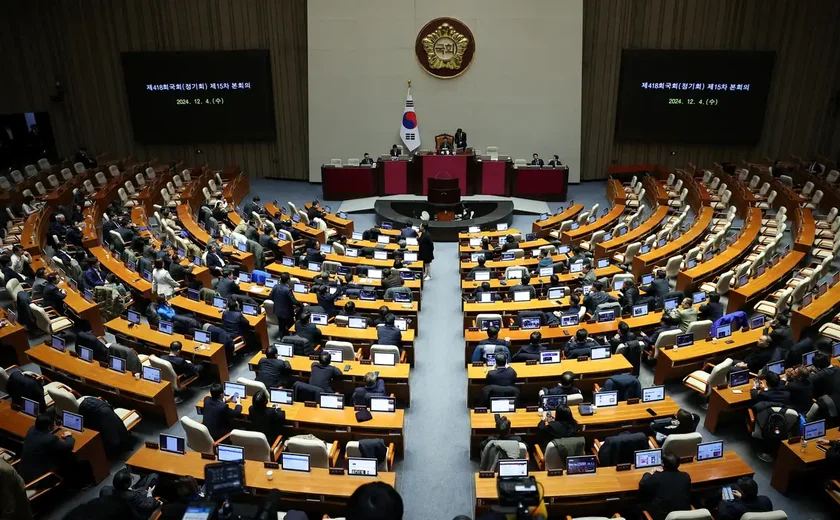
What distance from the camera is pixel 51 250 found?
618 inches

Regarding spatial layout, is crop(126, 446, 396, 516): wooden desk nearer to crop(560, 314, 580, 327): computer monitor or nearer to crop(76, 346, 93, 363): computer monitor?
crop(76, 346, 93, 363): computer monitor

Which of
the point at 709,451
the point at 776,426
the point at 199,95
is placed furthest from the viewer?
the point at 199,95

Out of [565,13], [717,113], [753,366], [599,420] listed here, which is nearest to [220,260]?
[599,420]

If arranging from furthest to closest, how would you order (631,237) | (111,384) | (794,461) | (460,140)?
1. (460,140)
2. (631,237)
3. (111,384)
4. (794,461)

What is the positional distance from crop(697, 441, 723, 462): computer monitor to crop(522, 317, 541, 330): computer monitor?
3.78 m

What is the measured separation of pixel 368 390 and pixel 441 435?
1.36m

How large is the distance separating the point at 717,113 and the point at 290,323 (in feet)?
58.3

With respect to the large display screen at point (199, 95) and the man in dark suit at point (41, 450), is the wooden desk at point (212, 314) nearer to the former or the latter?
the man in dark suit at point (41, 450)

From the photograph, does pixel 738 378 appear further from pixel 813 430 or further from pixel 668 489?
pixel 668 489

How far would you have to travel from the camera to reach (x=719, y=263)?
1270cm

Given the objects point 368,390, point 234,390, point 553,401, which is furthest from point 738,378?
point 234,390

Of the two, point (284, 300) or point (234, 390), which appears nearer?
point (234, 390)

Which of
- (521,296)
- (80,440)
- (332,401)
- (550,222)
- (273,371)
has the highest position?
(550,222)

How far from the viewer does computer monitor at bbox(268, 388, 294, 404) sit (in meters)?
8.02
